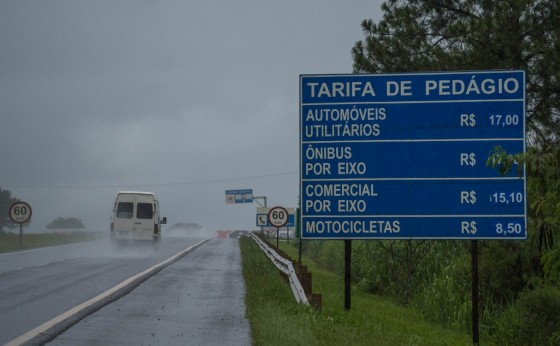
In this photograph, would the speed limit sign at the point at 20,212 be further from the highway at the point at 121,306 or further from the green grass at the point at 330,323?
the green grass at the point at 330,323

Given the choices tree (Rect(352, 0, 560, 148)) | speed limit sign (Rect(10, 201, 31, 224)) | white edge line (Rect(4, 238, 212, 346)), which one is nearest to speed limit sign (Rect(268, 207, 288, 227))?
tree (Rect(352, 0, 560, 148))

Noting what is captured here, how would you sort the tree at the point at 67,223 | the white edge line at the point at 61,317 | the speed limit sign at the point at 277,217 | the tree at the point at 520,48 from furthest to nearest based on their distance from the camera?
the tree at the point at 67,223 < the speed limit sign at the point at 277,217 < the tree at the point at 520,48 < the white edge line at the point at 61,317

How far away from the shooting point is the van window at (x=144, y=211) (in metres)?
39.4

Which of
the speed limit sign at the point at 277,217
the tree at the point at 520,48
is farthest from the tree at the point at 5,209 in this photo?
the tree at the point at 520,48

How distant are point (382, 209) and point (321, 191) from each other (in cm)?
109

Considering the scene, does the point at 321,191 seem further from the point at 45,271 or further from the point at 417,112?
the point at 45,271

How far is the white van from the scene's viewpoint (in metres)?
39.2

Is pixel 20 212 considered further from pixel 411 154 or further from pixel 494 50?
pixel 411 154

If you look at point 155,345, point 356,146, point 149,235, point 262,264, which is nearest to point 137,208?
point 149,235

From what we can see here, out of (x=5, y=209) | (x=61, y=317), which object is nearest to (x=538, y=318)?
(x=61, y=317)

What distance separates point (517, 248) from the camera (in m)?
16.3

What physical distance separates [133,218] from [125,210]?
0.61 meters

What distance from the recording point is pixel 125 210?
3950cm

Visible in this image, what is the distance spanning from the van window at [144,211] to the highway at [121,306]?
15.5 meters
